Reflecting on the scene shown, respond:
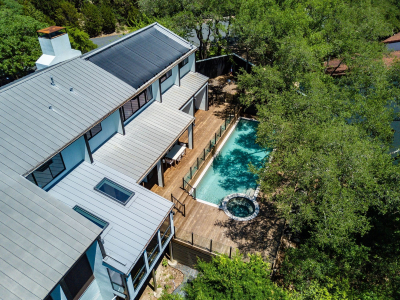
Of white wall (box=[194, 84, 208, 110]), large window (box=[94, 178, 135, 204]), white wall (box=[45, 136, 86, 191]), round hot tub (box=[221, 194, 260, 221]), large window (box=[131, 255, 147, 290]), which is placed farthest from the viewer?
white wall (box=[194, 84, 208, 110])

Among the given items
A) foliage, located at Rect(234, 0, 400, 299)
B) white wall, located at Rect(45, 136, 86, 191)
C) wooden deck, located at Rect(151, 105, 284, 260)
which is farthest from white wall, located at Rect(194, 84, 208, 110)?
white wall, located at Rect(45, 136, 86, 191)

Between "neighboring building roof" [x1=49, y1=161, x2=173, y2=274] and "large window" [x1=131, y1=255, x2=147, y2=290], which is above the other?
"neighboring building roof" [x1=49, y1=161, x2=173, y2=274]

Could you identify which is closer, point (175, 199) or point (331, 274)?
point (331, 274)

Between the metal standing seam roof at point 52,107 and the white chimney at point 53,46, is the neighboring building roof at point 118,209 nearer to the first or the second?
the metal standing seam roof at point 52,107

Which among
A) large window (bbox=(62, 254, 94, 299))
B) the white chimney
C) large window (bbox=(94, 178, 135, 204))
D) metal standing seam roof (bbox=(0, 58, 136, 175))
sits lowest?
large window (bbox=(62, 254, 94, 299))

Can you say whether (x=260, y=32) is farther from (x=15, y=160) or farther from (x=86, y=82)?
(x=15, y=160)

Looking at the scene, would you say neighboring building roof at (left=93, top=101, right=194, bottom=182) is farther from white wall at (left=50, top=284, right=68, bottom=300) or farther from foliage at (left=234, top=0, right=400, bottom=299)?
white wall at (left=50, top=284, right=68, bottom=300)

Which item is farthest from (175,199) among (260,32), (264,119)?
(260,32)

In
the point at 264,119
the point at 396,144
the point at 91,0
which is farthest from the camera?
the point at 91,0

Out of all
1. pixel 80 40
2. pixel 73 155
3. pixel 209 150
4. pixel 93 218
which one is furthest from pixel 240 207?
pixel 80 40
